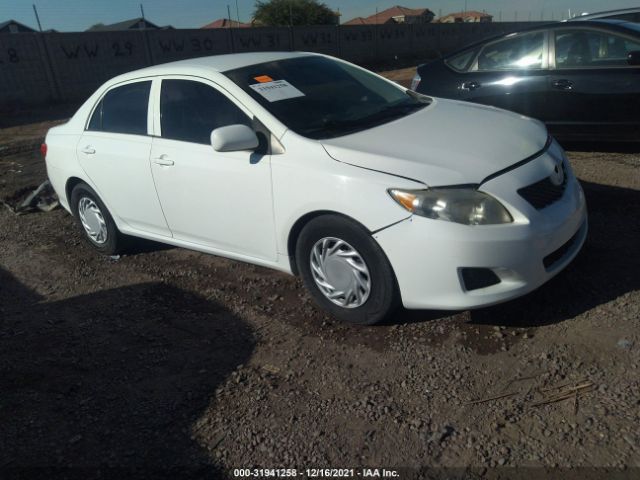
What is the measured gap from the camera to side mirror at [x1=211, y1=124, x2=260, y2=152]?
3312mm

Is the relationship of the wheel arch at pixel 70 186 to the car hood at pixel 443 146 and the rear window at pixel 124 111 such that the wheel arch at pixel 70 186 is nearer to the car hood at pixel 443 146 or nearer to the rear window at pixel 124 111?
the rear window at pixel 124 111

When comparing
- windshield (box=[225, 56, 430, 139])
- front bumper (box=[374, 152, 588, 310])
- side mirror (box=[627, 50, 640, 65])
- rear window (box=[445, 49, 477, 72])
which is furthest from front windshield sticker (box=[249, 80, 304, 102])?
side mirror (box=[627, 50, 640, 65])

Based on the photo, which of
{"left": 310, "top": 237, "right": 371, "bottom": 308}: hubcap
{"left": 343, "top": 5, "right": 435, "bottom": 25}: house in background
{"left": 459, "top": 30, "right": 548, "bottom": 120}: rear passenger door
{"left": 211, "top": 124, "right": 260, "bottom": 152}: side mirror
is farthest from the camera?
{"left": 343, "top": 5, "right": 435, "bottom": 25}: house in background

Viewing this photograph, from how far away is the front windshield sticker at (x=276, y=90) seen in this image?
3629mm

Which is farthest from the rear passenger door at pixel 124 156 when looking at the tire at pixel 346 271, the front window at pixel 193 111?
the tire at pixel 346 271

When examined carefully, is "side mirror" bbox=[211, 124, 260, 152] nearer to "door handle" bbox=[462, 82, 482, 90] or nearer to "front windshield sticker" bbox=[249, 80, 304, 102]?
"front windshield sticker" bbox=[249, 80, 304, 102]

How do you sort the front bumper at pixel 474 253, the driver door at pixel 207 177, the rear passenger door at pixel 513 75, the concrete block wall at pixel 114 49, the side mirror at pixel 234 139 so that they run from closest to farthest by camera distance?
the front bumper at pixel 474 253
the side mirror at pixel 234 139
the driver door at pixel 207 177
the rear passenger door at pixel 513 75
the concrete block wall at pixel 114 49

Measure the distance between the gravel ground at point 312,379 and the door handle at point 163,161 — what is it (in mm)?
956

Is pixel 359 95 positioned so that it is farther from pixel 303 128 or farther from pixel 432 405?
pixel 432 405

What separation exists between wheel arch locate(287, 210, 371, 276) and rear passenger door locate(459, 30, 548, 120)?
145 inches

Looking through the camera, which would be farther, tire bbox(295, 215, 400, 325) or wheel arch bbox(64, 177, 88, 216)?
wheel arch bbox(64, 177, 88, 216)

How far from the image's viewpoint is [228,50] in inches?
1011

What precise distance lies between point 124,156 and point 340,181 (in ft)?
6.95

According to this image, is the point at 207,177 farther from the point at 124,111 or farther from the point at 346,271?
the point at 124,111
